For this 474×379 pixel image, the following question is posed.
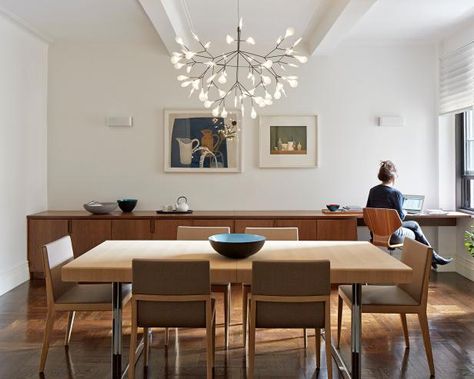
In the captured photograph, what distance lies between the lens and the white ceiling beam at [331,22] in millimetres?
4316

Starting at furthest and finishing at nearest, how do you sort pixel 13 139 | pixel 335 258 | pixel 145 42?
1. pixel 145 42
2. pixel 13 139
3. pixel 335 258

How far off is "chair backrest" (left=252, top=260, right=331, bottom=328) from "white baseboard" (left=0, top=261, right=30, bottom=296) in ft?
11.2

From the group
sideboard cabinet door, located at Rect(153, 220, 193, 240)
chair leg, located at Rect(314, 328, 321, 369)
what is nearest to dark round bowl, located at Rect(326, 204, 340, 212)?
sideboard cabinet door, located at Rect(153, 220, 193, 240)

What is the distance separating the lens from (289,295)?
8.81ft

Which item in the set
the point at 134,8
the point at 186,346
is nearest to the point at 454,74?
the point at 134,8

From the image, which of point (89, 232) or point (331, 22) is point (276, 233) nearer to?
point (331, 22)

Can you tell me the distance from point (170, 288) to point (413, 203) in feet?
13.4

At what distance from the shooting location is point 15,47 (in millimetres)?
5301

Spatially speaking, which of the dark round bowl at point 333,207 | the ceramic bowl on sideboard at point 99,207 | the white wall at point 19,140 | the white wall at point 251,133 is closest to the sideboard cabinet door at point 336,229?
the dark round bowl at point 333,207

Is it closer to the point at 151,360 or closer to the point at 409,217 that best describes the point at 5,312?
the point at 151,360

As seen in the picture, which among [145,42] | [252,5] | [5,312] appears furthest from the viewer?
[145,42]

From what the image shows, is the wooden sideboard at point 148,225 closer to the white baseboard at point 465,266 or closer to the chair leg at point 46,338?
the white baseboard at point 465,266

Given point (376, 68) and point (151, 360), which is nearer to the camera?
point (151, 360)

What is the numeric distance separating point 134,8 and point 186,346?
129 inches
